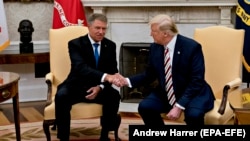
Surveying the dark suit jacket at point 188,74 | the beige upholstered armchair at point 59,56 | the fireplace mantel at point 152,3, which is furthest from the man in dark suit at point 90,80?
the fireplace mantel at point 152,3

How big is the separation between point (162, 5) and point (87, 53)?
149 cm

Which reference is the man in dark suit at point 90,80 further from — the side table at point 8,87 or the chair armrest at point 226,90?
the chair armrest at point 226,90

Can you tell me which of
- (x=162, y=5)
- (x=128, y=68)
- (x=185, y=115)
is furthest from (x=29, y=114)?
(x=185, y=115)

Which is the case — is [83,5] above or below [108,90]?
above

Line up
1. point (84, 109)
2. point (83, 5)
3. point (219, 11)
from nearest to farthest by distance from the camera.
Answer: point (84, 109) < point (219, 11) < point (83, 5)

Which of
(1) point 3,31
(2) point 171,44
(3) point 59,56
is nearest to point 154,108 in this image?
(2) point 171,44

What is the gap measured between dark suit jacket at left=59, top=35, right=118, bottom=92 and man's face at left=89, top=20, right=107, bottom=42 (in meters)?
0.08

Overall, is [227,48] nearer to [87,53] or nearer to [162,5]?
[87,53]

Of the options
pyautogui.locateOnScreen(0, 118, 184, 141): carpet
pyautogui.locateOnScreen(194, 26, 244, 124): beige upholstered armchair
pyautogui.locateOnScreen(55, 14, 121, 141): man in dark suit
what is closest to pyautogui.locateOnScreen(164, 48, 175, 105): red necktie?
pyautogui.locateOnScreen(194, 26, 244, 124): beige upholstered armchair

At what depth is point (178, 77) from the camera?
10.2 ft

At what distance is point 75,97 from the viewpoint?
346cm

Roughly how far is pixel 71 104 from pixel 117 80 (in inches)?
16.2

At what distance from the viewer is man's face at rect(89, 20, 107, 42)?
3457 mm
